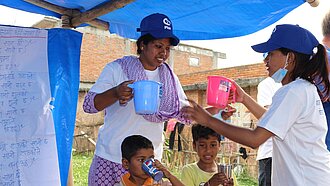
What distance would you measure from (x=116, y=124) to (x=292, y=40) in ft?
3.64

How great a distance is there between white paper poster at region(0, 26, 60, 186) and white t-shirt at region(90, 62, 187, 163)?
2.52ft

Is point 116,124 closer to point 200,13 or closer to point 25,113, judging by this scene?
point 25,113

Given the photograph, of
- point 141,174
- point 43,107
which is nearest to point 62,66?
point 43,107

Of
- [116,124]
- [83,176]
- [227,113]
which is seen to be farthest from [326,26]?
[83,176]

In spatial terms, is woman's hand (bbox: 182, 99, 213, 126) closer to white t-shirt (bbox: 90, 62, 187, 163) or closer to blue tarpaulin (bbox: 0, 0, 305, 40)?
white t-shirt (bbox: 90, 62, 187, 163)

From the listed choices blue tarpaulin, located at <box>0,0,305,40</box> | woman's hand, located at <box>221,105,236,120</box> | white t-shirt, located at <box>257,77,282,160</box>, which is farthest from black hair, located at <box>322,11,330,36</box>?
woman's hand, located at <box>221,105,236,120</box>

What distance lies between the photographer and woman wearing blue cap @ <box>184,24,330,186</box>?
1.93 metres

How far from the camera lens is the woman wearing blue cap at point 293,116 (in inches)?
75.9

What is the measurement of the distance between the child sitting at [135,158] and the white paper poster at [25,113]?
0.98 m

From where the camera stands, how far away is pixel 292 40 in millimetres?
2021

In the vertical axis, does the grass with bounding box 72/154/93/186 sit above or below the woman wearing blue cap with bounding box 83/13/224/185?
below

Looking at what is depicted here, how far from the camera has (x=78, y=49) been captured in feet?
Answer: 11.4

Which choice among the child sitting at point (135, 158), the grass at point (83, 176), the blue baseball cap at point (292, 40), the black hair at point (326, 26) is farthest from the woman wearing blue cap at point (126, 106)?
the grass at point (83, 176)

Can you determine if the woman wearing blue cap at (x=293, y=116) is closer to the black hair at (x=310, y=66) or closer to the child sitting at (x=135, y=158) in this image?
the black hair at (x=310, y=66)
